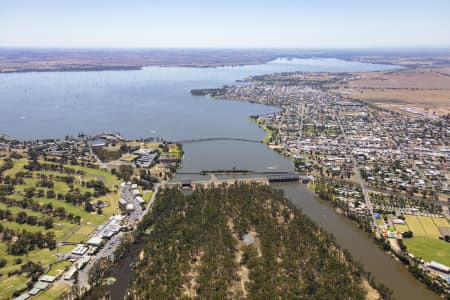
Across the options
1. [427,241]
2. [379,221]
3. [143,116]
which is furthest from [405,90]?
[427,241]

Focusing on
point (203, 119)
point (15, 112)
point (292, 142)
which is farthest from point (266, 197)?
point (15, 112)

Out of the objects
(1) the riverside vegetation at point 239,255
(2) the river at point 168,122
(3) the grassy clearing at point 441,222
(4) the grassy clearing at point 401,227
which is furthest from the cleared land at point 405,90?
(1) the riverside vegetation at point 239,255

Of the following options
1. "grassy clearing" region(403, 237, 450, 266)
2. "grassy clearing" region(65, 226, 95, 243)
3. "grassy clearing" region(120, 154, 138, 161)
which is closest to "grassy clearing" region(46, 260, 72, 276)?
"grassy clearing" region(65, 226, 95, 243)

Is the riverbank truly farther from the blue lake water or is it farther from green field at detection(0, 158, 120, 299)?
green field at detection(0, 158, 120, 299)

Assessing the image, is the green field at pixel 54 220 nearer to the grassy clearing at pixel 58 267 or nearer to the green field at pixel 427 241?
the grassy clearing at pixel 58 267

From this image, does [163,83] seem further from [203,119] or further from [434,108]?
[434,108]

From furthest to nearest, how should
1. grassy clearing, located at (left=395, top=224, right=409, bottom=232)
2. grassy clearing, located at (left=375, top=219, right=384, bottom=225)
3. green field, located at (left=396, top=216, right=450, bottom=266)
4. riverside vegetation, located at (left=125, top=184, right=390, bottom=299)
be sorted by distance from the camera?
→ grassy clearing, located at (left=375, top=219, right=384, bottom=225), grassy clearing, located at (left=395, top=224, right=409, bottom=232), green field, located at (left=396, top=216, right=450, bottom=266), riverside vegetation, located at (left=125, top=184, right=390, bottom=299)

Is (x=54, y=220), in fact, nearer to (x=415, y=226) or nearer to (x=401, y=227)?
(x=401, y=227)

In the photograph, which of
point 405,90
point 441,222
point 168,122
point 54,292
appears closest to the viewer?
point 54,292
